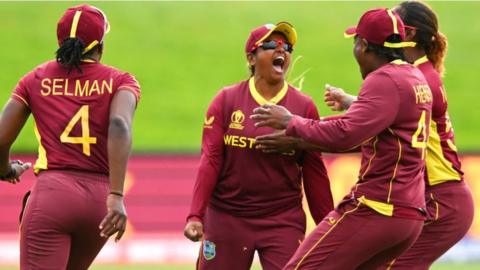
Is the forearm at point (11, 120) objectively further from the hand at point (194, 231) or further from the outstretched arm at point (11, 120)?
the hand at point (194, 231)

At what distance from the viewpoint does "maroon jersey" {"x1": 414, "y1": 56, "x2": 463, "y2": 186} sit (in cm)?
785

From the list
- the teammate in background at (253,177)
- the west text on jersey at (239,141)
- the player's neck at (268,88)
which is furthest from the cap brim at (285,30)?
the west text on jersey at (239,141)

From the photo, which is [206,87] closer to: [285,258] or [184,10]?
[184,10]

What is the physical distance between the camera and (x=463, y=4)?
1256 inches

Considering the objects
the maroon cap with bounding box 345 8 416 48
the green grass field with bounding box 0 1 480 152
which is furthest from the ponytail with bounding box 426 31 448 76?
the green grass field with bounding box 0 1 480 152

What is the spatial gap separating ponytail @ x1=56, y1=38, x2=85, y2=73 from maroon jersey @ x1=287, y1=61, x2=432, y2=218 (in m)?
1.47

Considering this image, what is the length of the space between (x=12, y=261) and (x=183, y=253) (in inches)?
90.0

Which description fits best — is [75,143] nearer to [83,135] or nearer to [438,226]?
[83,135]

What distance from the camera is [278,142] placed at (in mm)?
7684

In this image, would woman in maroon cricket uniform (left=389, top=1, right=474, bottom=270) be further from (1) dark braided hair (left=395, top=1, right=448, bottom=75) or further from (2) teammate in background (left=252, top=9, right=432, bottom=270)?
(2) teammate in background (left=252, top=9, right=432, bottom=270)

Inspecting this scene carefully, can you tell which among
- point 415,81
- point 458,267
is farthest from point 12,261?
point 415,81

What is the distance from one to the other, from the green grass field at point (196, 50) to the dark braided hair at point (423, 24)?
50.8ft

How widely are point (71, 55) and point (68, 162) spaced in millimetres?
693

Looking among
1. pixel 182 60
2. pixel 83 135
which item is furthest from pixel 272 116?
pixel 182 60
